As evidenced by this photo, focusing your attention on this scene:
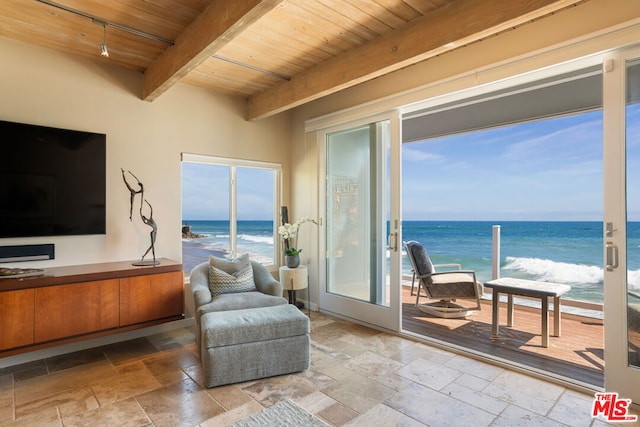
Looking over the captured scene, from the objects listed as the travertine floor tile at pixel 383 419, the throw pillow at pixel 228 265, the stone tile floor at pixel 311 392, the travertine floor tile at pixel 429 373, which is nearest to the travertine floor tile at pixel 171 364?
the stone tile floor at pixel 311 392

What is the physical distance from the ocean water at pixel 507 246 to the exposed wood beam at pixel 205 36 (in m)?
1.73

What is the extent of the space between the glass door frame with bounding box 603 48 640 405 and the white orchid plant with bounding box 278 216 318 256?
2.90 metres

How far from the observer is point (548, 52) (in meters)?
2.33

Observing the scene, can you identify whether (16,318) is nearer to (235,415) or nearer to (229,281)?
(229,281)

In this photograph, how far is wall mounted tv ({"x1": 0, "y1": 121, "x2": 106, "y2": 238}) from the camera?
274 cm

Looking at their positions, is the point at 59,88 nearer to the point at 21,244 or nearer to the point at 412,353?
the point at 21,244

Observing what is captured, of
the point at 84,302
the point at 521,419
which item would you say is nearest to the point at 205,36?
the point at 84,302

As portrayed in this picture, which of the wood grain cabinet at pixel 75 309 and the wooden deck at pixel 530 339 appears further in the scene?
the wooden deck at pixel 530 339

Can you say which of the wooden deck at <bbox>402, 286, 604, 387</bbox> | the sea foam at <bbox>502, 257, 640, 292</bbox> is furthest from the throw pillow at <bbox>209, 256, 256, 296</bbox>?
the sea foam at <bbox>502, 257, 640, 292</bbox>

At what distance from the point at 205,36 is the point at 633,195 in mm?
3103

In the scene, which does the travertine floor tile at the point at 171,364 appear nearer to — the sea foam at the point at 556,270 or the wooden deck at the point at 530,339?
the wooden deck at the point at 530,339

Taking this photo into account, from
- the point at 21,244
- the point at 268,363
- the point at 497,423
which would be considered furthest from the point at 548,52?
the point at 21,244

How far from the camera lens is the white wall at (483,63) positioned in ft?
6.88

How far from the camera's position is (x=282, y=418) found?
6.41ft
